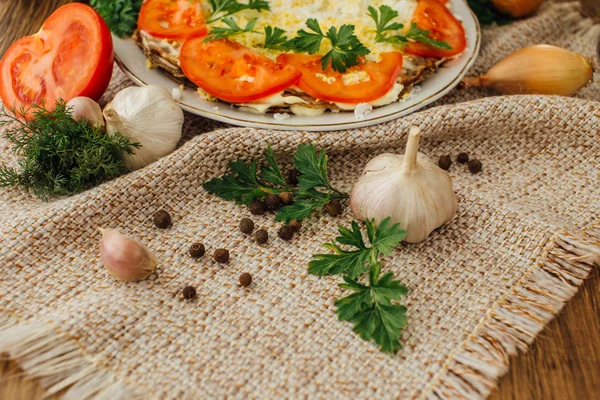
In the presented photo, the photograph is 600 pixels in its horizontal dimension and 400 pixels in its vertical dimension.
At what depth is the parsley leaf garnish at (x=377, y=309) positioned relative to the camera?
165 centimetres

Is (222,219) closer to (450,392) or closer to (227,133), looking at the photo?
(227,133)

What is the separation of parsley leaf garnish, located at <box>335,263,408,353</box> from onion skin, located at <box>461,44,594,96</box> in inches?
49.1

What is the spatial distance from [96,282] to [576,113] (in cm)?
182

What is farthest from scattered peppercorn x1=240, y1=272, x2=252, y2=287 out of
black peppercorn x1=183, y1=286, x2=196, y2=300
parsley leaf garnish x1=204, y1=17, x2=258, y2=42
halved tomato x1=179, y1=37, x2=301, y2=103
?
parsley leaf garnish x1=204, y1=17, x2=258, y2=42

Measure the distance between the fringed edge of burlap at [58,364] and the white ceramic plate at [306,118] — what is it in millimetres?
999

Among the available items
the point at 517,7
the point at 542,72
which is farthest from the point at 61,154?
the point at 517,7

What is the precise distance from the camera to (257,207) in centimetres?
206

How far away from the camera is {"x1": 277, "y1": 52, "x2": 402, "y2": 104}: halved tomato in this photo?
226 cm

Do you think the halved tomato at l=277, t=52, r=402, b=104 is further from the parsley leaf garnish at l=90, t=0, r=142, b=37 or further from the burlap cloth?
the parsley leaf garnish at l=90, t=0, r=142, b=37

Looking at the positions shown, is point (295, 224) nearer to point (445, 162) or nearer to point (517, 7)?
point (445, 162)

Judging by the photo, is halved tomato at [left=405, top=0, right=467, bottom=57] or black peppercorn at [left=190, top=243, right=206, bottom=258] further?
halved tomato at [left=405, top=0, right=467, bottom=57]

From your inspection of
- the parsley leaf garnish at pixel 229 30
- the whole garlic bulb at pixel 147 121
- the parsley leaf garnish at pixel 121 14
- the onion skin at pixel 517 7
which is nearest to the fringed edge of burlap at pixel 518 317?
the whole garlic bulb at pixel 147 121

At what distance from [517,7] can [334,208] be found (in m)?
1.68

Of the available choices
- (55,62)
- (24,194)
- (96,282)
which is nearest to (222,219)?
(96,282)
